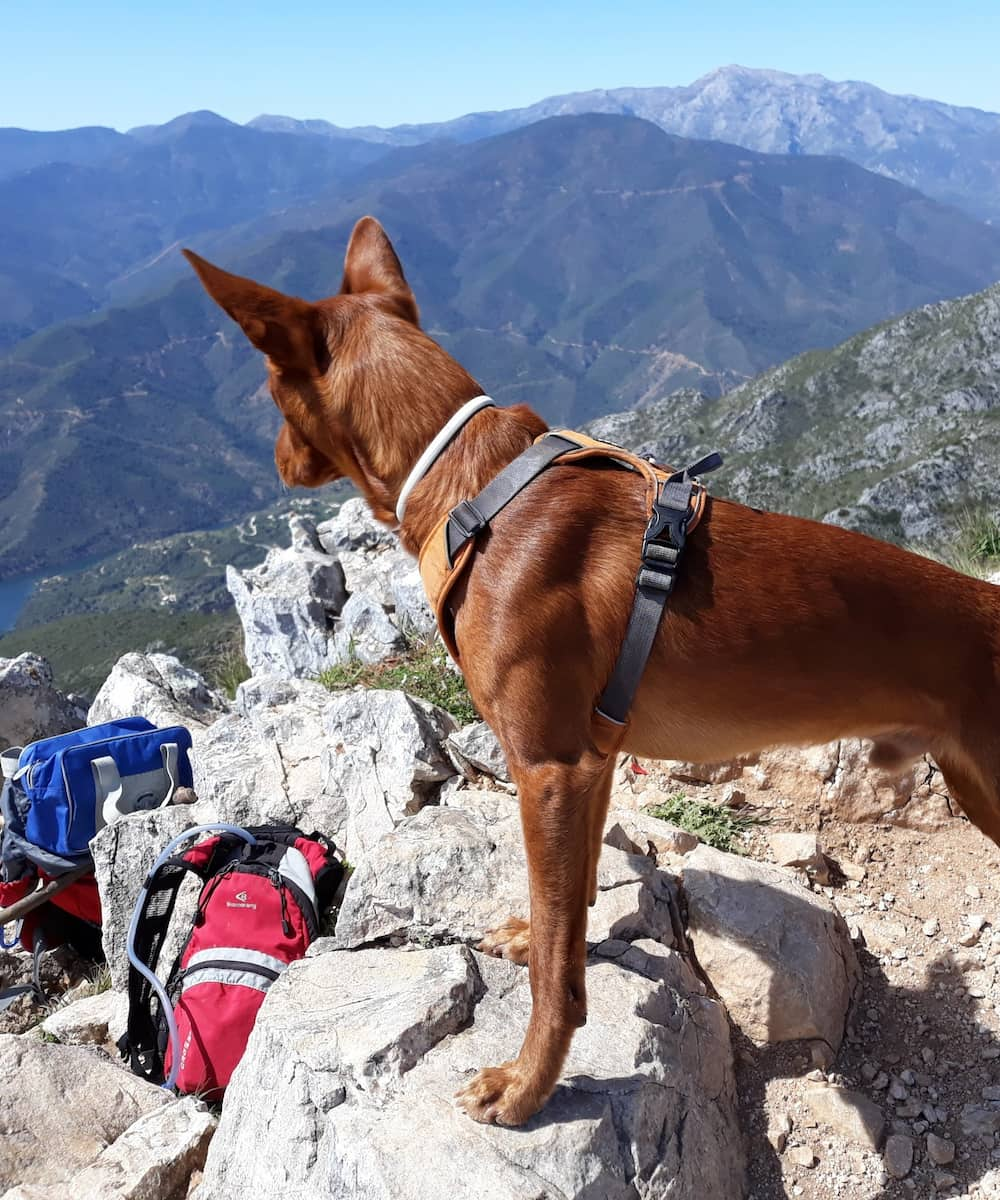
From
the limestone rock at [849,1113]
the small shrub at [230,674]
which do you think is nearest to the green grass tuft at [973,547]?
the limestone rock at [849,1113]

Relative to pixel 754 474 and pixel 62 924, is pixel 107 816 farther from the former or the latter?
pixel 754 474

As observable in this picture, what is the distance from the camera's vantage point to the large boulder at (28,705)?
11.0 m

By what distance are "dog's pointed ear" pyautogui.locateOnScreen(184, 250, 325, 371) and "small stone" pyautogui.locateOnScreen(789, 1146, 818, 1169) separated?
3.87 metres

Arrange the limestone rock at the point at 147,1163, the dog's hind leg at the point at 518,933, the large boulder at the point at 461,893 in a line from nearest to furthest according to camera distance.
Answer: the limestone rock at the point at 147,1163 → the dog's hind leg at the point at 518,933 → the large boulder at the point at 461,893

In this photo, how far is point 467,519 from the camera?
3316 millimetres

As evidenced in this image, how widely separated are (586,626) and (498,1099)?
1790mm

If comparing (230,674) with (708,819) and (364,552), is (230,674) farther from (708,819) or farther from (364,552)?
(708,819)

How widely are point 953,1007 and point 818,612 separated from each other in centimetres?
267

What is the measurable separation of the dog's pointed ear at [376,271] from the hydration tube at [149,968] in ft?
11.2

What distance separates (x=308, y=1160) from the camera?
3.31 metres

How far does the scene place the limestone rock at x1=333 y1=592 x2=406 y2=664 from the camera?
983 centimetres

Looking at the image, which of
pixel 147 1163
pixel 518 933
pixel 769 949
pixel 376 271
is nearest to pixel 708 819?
pixel 769 949

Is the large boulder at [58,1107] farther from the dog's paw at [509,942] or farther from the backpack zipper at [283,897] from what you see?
the dog's paw at [509,942]

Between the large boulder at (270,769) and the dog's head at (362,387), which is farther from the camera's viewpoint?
the large boulder at (270,769)
